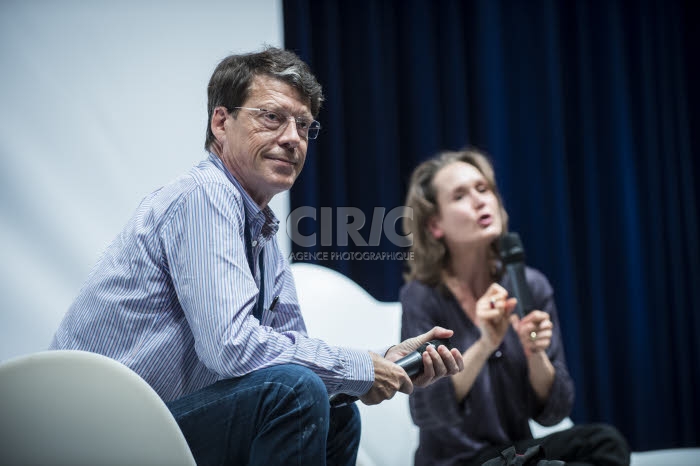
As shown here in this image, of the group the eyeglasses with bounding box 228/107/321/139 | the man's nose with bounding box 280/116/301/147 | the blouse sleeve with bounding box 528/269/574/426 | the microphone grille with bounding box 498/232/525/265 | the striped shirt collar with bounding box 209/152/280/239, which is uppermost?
the eyeglasses with bounding box 228/107/321/139

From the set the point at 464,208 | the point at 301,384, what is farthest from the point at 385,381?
the point at 464,208

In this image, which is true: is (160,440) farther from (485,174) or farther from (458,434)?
(485,174)

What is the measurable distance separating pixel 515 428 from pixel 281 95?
109 cm

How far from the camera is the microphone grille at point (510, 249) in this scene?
188cm

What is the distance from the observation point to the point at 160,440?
1.04 meters

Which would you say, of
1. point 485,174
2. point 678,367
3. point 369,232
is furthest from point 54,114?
point 678,367

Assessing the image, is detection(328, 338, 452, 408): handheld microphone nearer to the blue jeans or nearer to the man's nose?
the blue jeans

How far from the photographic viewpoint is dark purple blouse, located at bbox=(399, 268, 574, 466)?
1.79 meters

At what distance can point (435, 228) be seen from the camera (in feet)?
6.90

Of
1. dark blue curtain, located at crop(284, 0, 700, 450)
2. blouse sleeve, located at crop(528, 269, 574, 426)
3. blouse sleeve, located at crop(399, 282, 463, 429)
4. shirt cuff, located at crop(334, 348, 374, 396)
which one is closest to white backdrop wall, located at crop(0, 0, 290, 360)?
dark blue curtain, located at crop(284, 0, 700, 450)

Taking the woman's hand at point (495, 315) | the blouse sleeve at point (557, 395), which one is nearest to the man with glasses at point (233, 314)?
the woman's hand at point (495, 315)

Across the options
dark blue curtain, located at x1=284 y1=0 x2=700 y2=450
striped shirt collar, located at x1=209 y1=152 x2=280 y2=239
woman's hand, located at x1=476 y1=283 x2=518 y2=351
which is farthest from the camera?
dark blue curtain, located at x1=284 y1=0 x2=700 y2=450

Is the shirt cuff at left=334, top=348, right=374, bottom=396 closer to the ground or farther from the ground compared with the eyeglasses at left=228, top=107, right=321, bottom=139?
closer to the ground

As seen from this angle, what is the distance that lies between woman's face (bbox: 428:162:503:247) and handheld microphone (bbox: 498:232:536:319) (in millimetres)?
106
